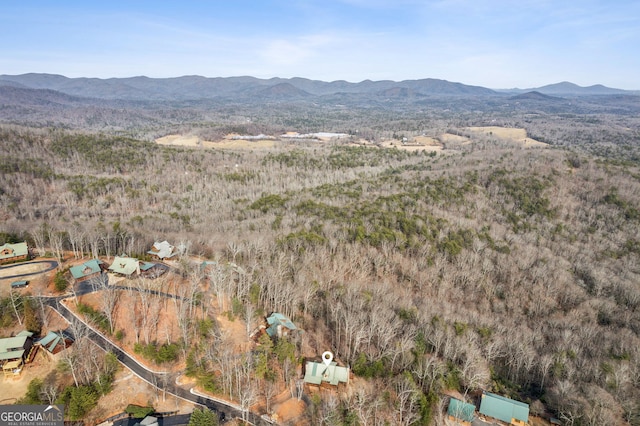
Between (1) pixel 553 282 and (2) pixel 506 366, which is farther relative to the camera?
(1) pixel 553 282

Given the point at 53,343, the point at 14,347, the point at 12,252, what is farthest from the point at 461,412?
the point at 12,252

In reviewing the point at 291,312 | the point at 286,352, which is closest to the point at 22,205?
the point at 291,312

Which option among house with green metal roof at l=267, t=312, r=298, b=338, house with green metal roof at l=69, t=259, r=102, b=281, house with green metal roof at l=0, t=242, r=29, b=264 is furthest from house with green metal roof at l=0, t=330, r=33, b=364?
house with green metal roof at l=267, t=312, r=298, b=338

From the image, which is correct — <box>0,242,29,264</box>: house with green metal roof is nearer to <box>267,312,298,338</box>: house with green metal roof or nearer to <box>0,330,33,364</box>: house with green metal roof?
<box>0,330,33,364</box>: house with green metal roof

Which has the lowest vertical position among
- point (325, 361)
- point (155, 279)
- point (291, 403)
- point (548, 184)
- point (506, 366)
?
point (506, 366)

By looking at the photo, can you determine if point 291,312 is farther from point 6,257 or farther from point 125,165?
point 125,165
